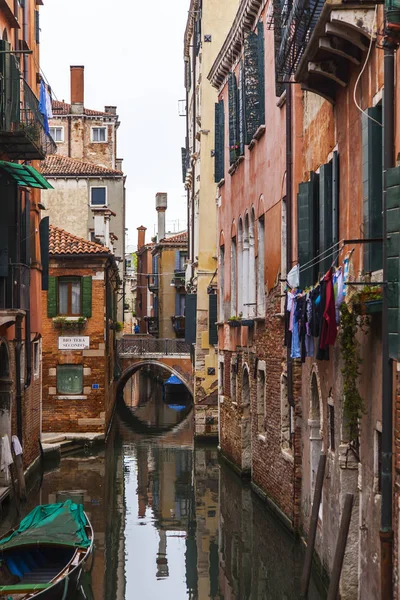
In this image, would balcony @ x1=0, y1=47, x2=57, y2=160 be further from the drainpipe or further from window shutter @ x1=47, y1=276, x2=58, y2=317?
window shutter @ x1=47, y1=276, x2=58, y2=317

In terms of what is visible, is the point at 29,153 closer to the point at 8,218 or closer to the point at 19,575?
the point at 8,218

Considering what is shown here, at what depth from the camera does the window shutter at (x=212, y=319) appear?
2684cm

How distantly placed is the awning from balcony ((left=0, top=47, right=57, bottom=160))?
1.44 feet

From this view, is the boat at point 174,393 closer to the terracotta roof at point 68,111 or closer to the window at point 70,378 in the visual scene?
the terracotta roof at point 68,111

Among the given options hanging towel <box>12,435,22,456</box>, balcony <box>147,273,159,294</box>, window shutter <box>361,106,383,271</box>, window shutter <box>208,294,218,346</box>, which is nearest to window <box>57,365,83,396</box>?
window shutter <box>208,294,218,346</box>

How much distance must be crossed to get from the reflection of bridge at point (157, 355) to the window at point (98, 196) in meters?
6.93

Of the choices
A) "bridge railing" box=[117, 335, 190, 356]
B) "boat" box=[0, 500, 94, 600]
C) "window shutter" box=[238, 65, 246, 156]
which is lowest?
"boat" box=[0, 500, 94, 600]

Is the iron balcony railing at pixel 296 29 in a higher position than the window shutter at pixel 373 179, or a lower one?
higher

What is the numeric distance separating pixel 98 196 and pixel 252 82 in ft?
83.9

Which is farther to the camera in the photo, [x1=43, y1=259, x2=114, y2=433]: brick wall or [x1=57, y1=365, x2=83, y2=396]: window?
[x1=57, y1=365, x2=83, y2=396]: window

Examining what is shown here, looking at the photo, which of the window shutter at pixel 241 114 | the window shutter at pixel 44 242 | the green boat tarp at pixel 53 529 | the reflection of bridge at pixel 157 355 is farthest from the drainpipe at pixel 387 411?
the reflection of bridge at pixel 157 355

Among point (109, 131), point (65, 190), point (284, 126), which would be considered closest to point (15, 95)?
point (284, 126)

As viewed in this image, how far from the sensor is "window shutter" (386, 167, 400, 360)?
26.8 ft

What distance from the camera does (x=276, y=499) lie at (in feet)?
55.0
